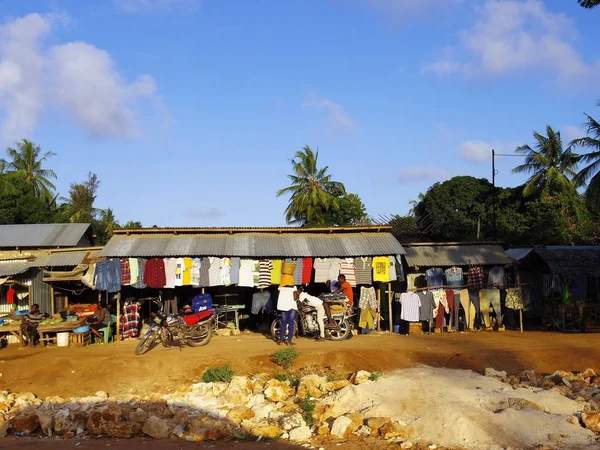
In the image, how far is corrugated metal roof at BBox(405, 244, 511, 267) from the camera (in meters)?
17.3

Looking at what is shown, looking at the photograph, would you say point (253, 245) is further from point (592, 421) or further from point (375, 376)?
point (592, 421)

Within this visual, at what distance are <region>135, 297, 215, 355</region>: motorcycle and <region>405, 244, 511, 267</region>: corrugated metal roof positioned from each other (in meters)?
6.64

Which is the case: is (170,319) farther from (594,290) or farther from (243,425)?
(594,290)

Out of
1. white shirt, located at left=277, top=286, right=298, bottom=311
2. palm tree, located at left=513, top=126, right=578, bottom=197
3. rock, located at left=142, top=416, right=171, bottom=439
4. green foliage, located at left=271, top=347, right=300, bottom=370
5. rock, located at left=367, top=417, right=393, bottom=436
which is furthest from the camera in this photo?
palm tree, located at left=513, top=126, right=578, bottom=197

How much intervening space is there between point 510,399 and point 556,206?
21.4 meters

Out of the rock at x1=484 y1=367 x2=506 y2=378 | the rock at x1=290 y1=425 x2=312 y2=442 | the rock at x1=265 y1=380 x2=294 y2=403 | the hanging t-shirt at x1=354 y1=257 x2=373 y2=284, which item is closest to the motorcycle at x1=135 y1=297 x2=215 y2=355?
the rock at x1=265 y1=380 x2=294 y2=403

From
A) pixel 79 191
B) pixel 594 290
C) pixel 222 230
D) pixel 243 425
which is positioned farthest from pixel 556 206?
pixel 79 191

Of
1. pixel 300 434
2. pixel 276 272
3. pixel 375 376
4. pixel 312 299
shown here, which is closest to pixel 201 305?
pixel 276 272

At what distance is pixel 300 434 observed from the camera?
29.4 ft

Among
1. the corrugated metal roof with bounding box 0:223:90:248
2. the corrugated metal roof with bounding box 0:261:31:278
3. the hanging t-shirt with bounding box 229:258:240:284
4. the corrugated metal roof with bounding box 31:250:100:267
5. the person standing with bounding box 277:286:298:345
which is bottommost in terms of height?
the person standing with bounding box 277:286:298:345

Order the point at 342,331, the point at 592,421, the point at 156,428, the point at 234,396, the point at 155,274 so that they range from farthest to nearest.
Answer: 1. the point at 155,274
2. the point at 342,331
3. the point at 234,396
4. the point at 156,428
5. the point at 592,421

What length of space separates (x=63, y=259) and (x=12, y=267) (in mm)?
1649

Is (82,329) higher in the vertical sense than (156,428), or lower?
higher

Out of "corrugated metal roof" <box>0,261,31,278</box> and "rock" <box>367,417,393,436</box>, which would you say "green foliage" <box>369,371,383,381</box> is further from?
"corrugated metal roof" <box>0,261,31,278</box>
